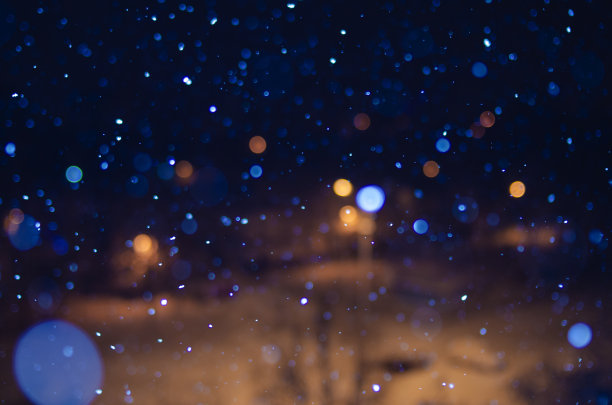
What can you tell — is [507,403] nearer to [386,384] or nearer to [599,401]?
[599,401]

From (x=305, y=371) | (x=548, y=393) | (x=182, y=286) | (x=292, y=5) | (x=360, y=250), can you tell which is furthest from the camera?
(x=305, y=371)

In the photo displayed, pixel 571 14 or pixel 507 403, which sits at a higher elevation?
pixel 571 14

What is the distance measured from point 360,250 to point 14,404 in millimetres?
7616

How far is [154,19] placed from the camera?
3.46 metres

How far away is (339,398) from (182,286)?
6606 mm

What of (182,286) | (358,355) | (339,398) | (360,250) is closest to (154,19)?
(182,286)

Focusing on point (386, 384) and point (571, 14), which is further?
point (386, 384)

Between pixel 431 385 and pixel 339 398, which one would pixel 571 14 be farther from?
pixel 339 398

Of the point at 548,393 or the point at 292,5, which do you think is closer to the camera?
the point at 292,5

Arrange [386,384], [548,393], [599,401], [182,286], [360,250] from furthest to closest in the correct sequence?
[386,384], [548,393], [599,401], [360,250], [182,286]

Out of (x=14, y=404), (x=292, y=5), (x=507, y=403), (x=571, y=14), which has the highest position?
(x=571, y=14)

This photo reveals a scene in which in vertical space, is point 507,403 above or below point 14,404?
above

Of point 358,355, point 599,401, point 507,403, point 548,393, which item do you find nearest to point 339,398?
point 358,355

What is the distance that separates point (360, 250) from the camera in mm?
7152
